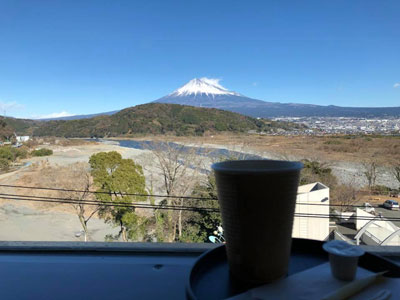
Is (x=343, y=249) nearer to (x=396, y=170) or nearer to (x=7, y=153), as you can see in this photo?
(x=7, y=153)

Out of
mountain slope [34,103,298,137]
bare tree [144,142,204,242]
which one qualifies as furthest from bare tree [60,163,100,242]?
mountain slope [34,103,298,137]

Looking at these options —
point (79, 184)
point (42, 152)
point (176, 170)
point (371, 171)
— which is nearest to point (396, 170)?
point (371, 171)

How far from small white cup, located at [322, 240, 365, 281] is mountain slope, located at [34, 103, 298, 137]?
805 centimetres

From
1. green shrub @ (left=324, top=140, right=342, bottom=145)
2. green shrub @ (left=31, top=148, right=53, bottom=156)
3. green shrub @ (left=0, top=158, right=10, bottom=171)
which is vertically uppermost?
green shrub @ (left=324, top=140, right=342, bottom=145)

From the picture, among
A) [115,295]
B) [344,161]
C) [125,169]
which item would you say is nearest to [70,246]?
[115,295]

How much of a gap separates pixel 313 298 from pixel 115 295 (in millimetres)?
378

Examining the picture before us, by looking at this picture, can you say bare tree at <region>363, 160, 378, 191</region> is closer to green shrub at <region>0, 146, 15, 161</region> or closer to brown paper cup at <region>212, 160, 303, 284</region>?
brown paper cup at <region>212, 160, 303, 284</region>

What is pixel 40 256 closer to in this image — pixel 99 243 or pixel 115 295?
pixel 99 243

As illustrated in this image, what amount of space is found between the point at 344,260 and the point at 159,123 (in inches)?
383

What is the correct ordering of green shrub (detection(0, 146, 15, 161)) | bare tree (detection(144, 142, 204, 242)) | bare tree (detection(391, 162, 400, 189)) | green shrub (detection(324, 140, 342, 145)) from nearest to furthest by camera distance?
bare tree (detection(144, 142, 204, 242)) < green shrub (detection(0, 146, 15, 161)) < bare tree (detection(391, 162, 400, 189)) < green shrub (detection(324, 140, 342, 145))

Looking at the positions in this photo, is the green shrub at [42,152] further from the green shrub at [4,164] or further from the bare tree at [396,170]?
the bare tree at [396,170]

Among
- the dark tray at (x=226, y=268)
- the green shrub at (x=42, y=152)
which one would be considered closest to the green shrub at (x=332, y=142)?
the dark tray at (x=226, y=268)

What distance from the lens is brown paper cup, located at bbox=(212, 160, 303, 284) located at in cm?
31

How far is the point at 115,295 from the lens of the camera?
530 mm
